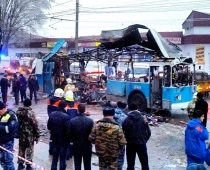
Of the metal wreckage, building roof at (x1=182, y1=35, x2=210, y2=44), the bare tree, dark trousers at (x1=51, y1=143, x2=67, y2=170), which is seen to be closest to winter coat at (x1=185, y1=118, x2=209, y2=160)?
dark trousers at (x1=51, y1=143, x2=67, y2=170)

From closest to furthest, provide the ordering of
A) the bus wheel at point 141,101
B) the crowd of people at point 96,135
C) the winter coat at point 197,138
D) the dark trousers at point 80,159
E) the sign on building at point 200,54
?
the winter coat at point 197,138, the crowd of people at point 96,135, the dark trousers at point 80,159, the bus wheel at point 141,101, the sign on building at point 200,54

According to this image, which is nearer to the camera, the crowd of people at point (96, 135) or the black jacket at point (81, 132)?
the crowd of people at point (96, 135)

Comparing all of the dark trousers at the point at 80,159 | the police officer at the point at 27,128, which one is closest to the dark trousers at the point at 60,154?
the police officer at the point at 27,128

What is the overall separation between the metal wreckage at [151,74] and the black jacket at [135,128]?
8611mm

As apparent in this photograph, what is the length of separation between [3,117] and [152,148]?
5.41 metres

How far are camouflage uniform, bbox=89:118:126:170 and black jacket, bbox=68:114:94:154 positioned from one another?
0.45m

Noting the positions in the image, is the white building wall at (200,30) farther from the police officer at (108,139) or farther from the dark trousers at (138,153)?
the police officer at (108,139)

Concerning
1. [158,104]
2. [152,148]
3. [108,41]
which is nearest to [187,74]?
[158,104]

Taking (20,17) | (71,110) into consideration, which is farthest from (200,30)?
(71,110)

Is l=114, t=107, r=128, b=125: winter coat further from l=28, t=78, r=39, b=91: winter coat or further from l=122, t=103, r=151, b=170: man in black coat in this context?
l=28, t=78, r=39, b=91: winter coat

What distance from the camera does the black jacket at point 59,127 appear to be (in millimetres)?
8203

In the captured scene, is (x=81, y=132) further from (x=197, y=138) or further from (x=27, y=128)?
(x=197, y=138)

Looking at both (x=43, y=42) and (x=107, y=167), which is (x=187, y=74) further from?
(x=43, y=42)

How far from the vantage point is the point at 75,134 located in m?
7.62
